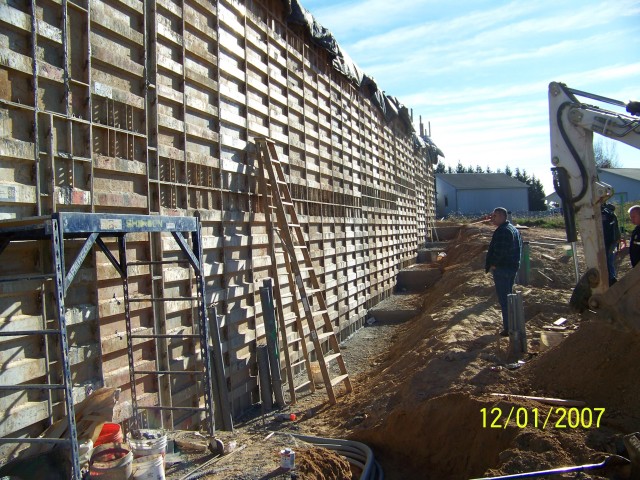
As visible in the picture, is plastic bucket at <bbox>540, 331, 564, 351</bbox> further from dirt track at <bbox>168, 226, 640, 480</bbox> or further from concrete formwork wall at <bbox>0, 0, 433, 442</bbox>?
concrete formwork wall at <bbox>0, 0, 433, 442</bbox>

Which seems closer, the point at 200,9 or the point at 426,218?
the point at 200,9

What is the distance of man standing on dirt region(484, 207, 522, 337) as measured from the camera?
8641 mm

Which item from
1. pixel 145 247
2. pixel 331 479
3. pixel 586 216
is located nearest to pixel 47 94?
pixel 145 247

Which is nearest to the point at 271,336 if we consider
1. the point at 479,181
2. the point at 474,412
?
the point at 474,412

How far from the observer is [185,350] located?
6.37 meters

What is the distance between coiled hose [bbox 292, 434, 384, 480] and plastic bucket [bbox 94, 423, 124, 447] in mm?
2217

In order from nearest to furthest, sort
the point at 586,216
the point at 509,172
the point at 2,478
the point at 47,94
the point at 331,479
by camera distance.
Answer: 1. the point at 2,478
2. the point at 47,94
3. the point at 331,479
4. the point at 586,216
5. the point at 509,172

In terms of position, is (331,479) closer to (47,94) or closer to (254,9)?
(47,94)

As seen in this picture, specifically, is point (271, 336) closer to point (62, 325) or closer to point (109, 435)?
point (109, 435)

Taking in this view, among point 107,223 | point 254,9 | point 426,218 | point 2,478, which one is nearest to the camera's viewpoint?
point 2,478

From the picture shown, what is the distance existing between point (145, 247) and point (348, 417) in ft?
10.5

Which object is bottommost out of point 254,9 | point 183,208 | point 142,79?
point 183,208

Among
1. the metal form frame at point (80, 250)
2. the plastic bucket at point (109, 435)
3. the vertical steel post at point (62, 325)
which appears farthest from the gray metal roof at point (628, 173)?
the vertical steel post at point (62, 325)
